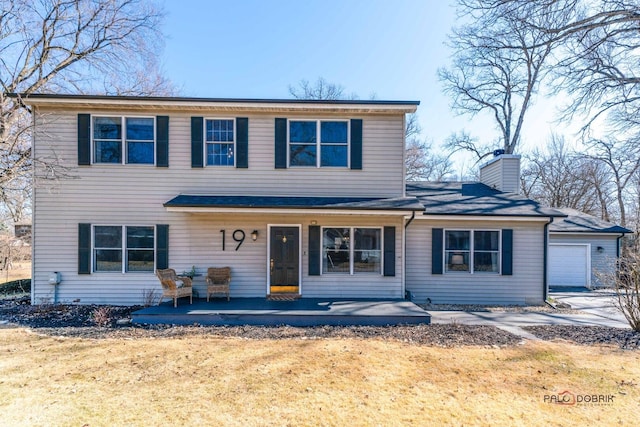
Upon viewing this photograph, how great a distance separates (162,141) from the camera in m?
8.70

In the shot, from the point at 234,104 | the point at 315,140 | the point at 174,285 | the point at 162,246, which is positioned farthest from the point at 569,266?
the point at 162,246

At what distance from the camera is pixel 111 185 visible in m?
8.64

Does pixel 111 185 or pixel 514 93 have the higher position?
pixel 514 93

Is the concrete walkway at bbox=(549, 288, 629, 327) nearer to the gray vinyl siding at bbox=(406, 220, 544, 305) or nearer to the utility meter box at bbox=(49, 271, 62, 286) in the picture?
the gray vinyl siding at bbox=(406, 220, 544, 305)

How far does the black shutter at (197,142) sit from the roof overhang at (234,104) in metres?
0.37

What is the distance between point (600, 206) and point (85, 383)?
32.2 metres

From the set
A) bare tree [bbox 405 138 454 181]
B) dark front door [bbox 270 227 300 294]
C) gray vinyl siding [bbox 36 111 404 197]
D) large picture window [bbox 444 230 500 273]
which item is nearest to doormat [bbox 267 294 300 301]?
dark front door [bbox 270 227 300 294]

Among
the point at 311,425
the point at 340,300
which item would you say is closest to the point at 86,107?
the point at 340,300

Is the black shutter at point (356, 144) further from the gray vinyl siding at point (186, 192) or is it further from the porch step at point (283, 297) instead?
the porch step at point (283, 297)

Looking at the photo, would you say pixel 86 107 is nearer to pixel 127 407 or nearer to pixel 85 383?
pixel 85 383

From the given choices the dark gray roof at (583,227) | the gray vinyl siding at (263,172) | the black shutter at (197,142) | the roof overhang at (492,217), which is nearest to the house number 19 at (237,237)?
the gray vinyl siding at (263,172)

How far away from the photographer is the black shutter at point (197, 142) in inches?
343

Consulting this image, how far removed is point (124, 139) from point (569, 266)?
18.4m

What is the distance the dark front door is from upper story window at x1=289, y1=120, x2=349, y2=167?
6.84ft
